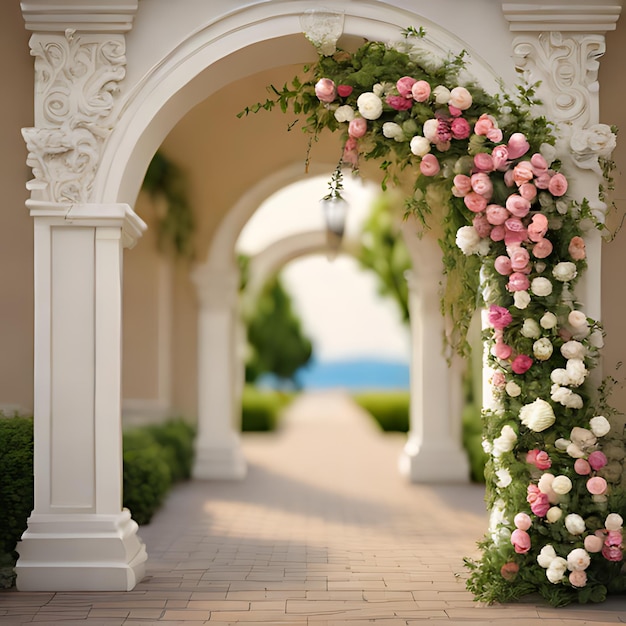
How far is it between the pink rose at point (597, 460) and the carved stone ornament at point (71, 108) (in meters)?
3.64

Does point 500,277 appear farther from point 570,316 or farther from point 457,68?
point 457,68

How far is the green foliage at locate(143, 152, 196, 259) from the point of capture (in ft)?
33.8

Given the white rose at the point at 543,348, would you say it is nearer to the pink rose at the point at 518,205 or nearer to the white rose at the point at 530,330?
the white rose at the point at 530,330

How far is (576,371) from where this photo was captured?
486cm

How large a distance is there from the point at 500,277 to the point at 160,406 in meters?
6.60

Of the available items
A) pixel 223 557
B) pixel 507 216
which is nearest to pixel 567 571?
pixel 507 216

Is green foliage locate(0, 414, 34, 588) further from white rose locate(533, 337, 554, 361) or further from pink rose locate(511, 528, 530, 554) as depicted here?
white rose locate(533, 337, 554, 361)

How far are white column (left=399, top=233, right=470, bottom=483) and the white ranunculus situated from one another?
216 inches

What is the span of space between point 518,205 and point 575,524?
77.1 inches

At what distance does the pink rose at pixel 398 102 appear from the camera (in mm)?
5156

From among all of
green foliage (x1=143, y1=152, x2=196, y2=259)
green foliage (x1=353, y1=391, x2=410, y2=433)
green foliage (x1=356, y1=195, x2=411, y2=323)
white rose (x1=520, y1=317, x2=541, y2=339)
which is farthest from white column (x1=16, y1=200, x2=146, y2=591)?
green foliage (x1=353, y1=391, x2=410, y2=433)

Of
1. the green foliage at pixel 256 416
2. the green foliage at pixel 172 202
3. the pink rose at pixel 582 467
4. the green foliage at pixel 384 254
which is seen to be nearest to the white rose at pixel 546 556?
the pink rose at pixel 582 467

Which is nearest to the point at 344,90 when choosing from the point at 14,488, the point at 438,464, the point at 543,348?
the point at 543,348

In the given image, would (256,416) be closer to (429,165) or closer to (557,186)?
(429,165)
